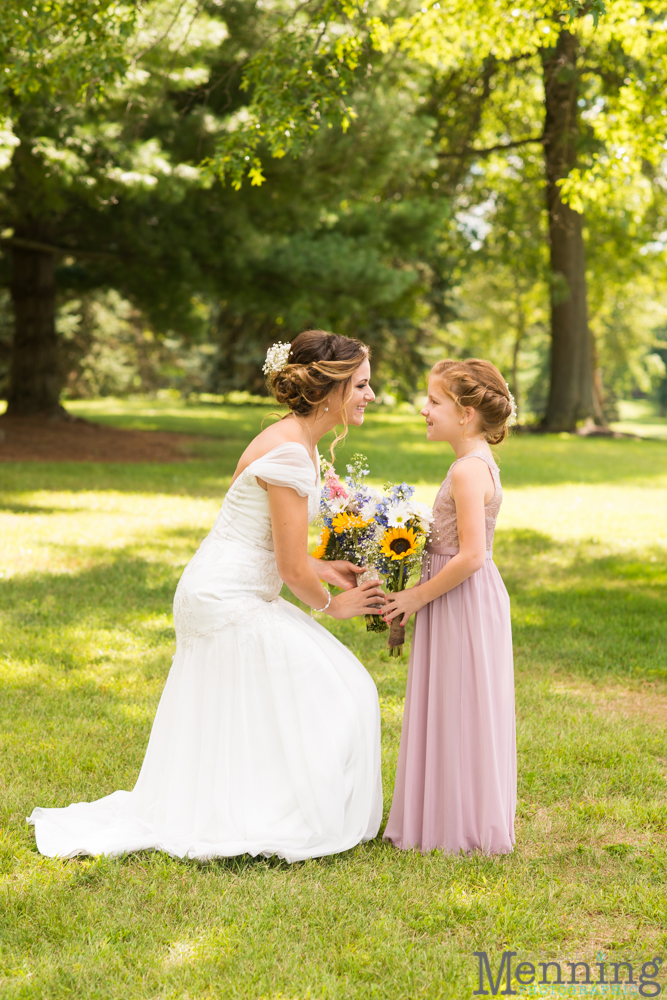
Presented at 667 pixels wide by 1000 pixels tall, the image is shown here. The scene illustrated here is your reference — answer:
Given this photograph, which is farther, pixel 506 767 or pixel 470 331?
pixel 470 331

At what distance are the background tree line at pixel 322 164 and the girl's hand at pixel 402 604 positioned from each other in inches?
161

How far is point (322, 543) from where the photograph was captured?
3539mm

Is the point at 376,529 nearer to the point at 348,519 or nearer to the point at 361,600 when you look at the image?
the point at 348,519

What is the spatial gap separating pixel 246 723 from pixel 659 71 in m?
11.6

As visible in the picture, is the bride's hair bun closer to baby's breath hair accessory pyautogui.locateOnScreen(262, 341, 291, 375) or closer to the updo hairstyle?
baby's breath hair accessory pyautogui.locateOnScreen(262, 341, 291, 375)

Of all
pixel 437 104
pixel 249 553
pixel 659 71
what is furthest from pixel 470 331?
pixel 249 553

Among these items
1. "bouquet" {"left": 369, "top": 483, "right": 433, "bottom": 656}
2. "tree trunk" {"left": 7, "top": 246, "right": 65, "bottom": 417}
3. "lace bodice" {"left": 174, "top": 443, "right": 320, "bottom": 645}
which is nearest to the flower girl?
"bouquet" {"left": 369, "top": 483, "right": 433, "bottom": 656}

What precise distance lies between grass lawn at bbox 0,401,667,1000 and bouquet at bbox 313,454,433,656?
1004 mm

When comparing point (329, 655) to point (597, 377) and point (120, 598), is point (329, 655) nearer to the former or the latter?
point (120, 598)

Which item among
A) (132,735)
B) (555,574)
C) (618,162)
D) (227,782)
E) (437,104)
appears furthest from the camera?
(437,104)

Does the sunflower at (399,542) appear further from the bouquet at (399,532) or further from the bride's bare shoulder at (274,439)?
the bride's bare shoulder at (274,439)

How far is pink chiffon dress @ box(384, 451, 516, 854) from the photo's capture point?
335 centimetres

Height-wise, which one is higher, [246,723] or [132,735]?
[246,723]

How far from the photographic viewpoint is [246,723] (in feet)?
11.1
